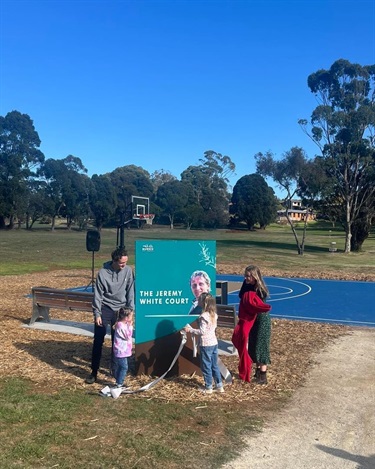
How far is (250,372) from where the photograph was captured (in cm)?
662

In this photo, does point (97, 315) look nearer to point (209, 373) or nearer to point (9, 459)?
point (209, 373)

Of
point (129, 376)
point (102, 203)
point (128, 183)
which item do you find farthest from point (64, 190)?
point (129, 376)

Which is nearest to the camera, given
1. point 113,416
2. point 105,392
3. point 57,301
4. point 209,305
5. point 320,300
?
point 113,416

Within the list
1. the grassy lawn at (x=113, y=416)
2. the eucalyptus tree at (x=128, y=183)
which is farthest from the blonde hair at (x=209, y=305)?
the eucalyptus tree at (x=128, y=183)

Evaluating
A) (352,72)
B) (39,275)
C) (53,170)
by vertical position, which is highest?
(352,72)

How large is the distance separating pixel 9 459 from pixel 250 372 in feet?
11.0

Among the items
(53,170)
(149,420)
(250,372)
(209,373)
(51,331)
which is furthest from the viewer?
(53,170)

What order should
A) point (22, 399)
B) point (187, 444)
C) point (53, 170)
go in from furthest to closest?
point (53, 170)
point (22, 399)
point (187, 444)

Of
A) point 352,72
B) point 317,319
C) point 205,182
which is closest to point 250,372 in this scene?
point 317,319

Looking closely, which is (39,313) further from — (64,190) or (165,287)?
(64,190)

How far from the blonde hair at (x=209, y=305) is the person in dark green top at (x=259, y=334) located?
0.51m

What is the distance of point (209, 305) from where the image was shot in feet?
20.8

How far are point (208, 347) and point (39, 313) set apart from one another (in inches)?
197

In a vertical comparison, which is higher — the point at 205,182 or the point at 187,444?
the point at 205,182
